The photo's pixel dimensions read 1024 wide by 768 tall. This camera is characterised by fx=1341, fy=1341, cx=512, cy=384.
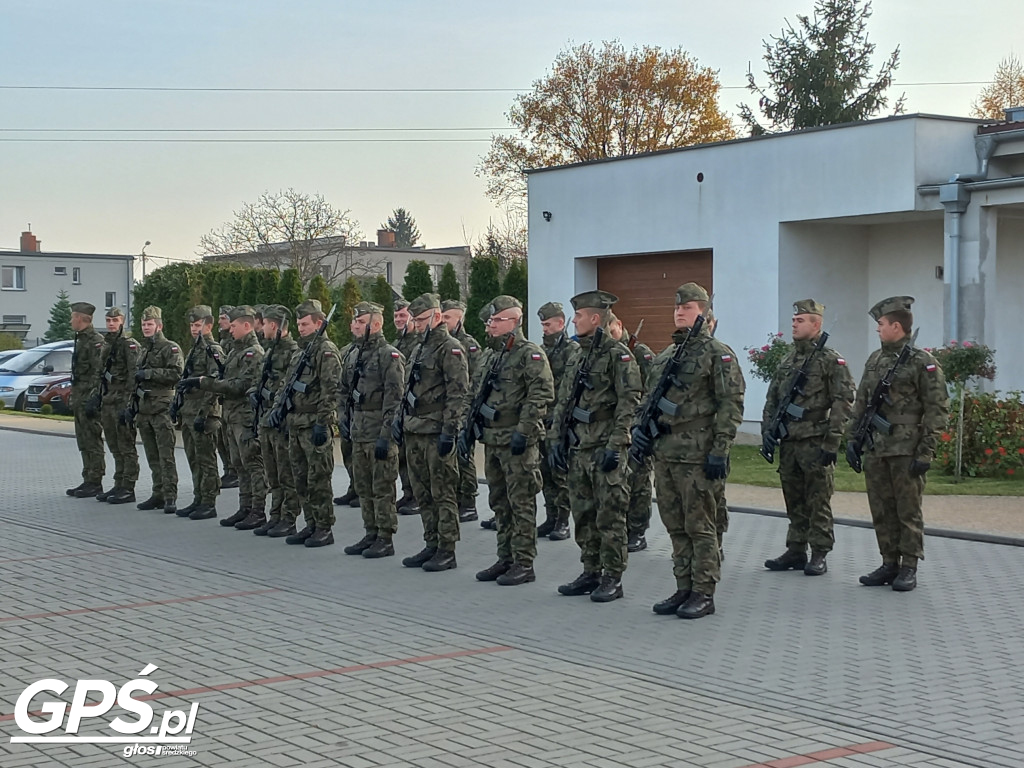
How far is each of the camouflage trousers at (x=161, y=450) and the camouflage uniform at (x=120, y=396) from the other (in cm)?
38

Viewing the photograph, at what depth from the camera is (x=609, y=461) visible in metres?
8.84

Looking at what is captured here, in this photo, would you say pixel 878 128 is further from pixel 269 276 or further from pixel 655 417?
pixel 269 276

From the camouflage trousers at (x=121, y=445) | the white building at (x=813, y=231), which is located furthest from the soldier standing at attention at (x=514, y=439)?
the white building at (x=813, y=231)

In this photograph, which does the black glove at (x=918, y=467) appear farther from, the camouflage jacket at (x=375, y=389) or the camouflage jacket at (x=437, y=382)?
the camouflage jacket at (x=375, y=389)

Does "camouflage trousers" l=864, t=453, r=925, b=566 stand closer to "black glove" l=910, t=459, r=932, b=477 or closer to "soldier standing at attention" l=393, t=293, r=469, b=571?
"black glove" l=910, t=459, r=932, b=477

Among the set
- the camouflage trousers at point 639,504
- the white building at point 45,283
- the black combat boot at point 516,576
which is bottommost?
the black combat boot at point 516,576

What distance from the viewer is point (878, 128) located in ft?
62.8

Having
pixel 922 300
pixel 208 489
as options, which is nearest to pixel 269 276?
pixel 922 300

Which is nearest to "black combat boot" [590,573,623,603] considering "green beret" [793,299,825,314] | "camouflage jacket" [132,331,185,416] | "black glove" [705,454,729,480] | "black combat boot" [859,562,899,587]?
"black glove" [705,454,729,480]

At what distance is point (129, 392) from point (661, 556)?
22.0ft

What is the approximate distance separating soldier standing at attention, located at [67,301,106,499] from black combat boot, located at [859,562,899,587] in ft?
29.2

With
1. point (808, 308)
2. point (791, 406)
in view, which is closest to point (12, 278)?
point (808, 308)

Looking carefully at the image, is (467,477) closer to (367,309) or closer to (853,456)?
(367,309)

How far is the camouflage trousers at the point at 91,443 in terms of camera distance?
1522 cm
